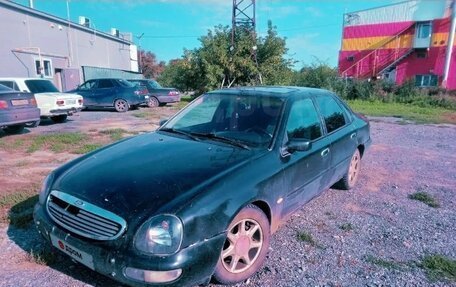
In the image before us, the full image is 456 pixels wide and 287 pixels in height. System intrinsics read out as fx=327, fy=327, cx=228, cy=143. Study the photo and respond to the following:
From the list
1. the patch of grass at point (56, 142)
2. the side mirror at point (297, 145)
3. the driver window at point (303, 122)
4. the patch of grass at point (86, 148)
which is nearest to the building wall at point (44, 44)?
the patch of grass at point (56, 142)

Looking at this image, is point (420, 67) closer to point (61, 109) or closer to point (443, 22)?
point (443, 22)

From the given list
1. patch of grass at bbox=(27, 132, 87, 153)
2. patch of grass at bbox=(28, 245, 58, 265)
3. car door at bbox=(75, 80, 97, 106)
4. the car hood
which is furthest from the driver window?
car door at bbox=(75, 80, 97, 106)

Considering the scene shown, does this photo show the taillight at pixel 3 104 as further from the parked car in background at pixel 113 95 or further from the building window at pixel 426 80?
the building window at pixel 426 80

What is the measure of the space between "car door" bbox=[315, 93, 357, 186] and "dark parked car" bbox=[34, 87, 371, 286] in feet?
0.28

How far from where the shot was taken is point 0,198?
13.6 feet

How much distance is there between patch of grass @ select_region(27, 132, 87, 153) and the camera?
725 centimetres

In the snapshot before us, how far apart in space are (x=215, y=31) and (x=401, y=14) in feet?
55.5

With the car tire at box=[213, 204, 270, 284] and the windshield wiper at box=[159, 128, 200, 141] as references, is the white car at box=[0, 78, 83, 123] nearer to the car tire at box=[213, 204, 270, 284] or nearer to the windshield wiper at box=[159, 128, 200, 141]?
the windshield wiper at box=[159, 128, 200, 141]

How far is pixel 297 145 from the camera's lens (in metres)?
3.05

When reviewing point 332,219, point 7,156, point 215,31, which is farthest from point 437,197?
point 215,31

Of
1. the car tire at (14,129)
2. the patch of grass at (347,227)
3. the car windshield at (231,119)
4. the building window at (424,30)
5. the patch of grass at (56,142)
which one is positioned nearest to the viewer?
the car windshield at (231,119)

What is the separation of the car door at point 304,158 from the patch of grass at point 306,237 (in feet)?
1.08

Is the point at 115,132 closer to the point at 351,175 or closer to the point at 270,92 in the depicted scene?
the point at 270,92

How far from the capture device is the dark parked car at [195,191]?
216cm
